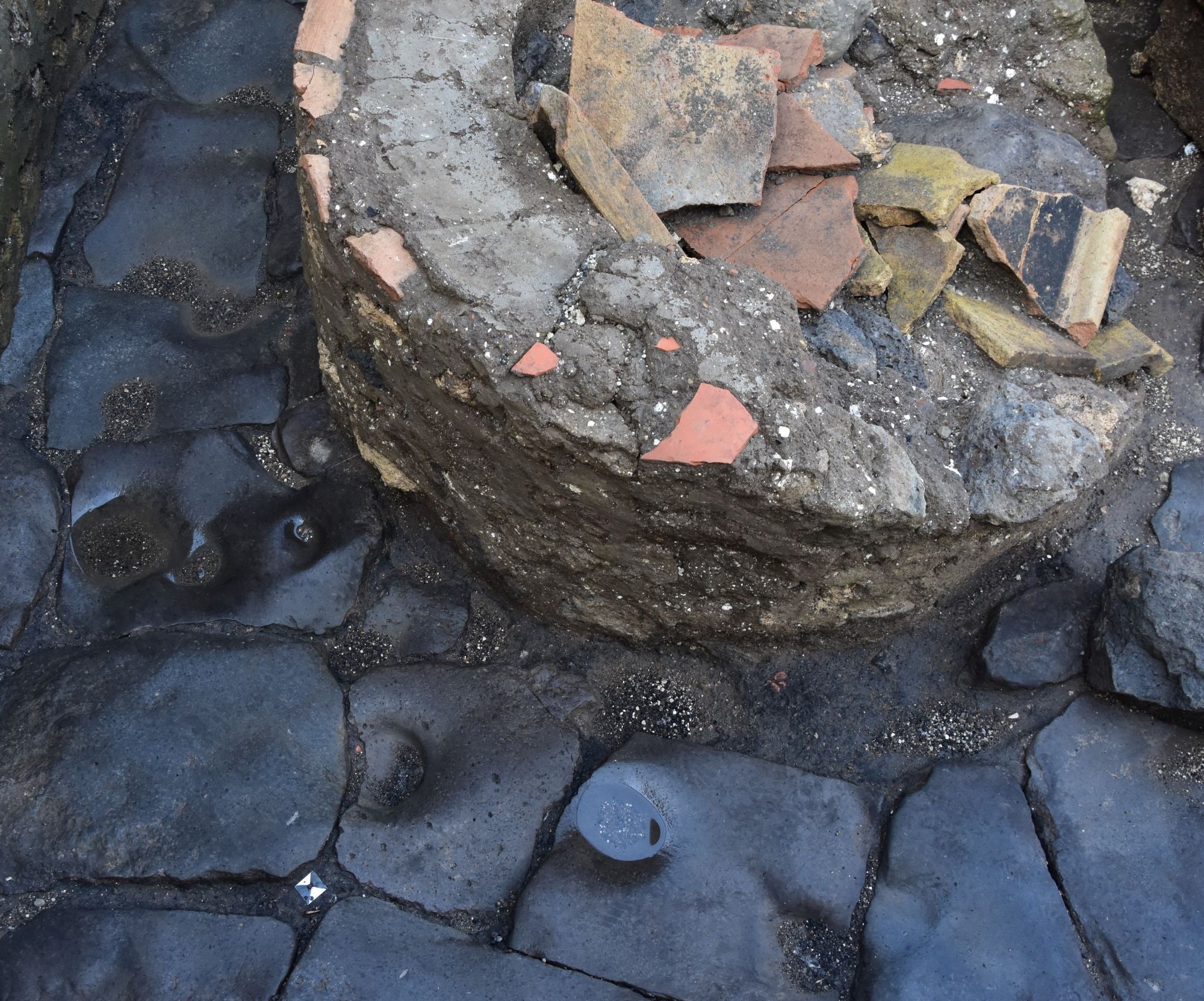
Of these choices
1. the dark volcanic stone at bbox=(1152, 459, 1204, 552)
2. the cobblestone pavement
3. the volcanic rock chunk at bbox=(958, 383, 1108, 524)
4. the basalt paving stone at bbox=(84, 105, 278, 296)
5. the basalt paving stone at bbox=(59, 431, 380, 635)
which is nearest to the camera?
the volcanic rock chunk at bbox=(958, 383, 1108, 524)

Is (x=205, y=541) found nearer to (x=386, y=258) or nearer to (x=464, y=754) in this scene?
(x=464, y=754)

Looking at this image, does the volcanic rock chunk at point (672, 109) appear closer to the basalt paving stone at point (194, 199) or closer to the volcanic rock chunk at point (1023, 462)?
the volcanic rock chunk at point (1023, 462)

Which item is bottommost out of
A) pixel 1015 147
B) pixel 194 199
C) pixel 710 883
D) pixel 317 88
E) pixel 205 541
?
pixel 710 883

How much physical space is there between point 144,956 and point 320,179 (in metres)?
1.72

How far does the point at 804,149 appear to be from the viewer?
2461mm

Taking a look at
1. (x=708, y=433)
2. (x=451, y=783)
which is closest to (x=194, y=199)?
(x=451, y=783)

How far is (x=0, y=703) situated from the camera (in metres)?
2.40

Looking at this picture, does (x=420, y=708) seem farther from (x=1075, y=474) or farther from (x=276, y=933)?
(x=1075, y=474)

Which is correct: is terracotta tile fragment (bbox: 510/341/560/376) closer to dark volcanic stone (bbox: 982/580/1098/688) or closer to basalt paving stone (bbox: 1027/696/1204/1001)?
dark volcanic stone (bbox: 982/580/1098/688)

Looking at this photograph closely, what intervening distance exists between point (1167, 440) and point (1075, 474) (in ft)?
2.92

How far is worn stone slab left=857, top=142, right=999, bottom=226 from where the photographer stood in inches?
97.5

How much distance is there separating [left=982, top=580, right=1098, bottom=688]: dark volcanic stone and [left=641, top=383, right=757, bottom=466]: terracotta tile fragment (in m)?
1.09

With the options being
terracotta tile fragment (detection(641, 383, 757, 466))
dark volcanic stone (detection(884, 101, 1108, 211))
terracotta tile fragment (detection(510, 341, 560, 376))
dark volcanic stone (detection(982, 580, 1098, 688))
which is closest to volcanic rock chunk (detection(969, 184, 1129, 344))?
dark volcanic stone (detection(884, 101, 1108, 211))

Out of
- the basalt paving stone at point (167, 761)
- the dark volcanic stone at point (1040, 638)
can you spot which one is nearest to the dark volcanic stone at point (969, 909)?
the dark volcanic stone at point (1040, 638)
